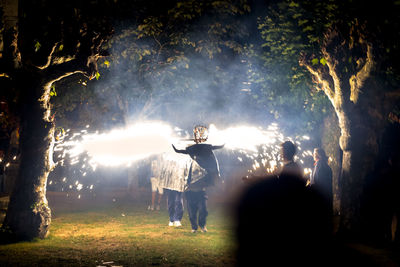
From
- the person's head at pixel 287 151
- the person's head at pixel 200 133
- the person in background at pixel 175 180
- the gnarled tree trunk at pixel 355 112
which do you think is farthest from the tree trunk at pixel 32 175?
the gnarled tree trunk at pixel 355 112

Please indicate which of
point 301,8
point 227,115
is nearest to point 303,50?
point 301,8

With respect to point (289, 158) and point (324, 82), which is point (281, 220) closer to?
point (289, 158)

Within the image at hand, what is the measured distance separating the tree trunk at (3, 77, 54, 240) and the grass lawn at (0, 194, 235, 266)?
1.52ft

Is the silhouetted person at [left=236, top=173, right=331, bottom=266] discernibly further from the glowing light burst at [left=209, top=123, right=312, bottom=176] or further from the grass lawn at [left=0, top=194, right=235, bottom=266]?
the glowing light burst at [left=209, top=123, right=312, bottom=176]

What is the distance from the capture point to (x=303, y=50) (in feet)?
41.6

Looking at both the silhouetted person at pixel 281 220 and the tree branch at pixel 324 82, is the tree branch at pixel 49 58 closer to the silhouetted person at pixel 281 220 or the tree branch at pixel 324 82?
the silhouetted person at pixel 281 220

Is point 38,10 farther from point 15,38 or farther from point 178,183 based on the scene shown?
Answer: point 178,183


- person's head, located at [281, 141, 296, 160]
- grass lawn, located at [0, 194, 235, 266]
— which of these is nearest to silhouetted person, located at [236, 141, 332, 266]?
→ person's head, located at [281, 141, 296, 160]

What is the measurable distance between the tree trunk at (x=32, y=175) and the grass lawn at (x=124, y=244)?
46 cm

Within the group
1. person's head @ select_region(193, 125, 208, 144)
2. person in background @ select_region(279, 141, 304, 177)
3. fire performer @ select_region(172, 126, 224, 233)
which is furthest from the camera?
person's head @ select_region(193, 125, 208, 144)

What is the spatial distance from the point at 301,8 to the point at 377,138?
518 centimetres

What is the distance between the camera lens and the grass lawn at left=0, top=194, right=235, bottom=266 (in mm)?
7922

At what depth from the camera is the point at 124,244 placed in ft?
31.6

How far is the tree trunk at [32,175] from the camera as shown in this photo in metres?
9.56
